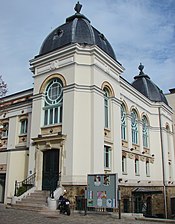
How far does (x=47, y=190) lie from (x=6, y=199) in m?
4.28

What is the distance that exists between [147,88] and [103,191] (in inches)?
856

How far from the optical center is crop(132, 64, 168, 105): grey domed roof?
34.4 meters

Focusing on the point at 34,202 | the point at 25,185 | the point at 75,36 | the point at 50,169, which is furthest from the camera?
the point at 75,36

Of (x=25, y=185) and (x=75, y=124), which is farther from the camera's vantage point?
(x=25, y=185)

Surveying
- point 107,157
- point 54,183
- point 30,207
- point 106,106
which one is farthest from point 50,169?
point 106,106

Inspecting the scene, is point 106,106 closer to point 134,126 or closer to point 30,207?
point 134,126

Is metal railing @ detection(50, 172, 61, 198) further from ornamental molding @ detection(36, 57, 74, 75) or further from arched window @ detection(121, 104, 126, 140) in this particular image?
arched window @ detection(121, 104, 126, 140)

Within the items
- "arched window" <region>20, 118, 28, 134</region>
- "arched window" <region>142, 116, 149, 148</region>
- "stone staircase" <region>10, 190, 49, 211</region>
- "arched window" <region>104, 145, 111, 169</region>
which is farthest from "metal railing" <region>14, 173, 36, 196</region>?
"arched window" <region>142, 116, 149, 148</region>

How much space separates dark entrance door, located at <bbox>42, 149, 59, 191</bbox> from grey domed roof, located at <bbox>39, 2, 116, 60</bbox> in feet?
26.8

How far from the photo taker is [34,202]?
58.6ft

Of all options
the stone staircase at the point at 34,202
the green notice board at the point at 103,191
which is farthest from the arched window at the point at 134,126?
the green notice board at the point at 103,191

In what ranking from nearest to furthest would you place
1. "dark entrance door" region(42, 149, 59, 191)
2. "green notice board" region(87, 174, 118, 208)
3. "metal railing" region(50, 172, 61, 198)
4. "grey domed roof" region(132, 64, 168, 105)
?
"green notice board" region(87, 174, 118, 208)
"metal railing" region(50, 172, 61, 198)
"dark entrance door" region(42, 149, 59, 191)
"grey domed roof" region(132, 64, 168, 105)

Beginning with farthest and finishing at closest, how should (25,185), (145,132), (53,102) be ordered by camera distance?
1. (145,132)
2. (53,102)
3. (25,185)

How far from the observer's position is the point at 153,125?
33.2 metres
